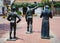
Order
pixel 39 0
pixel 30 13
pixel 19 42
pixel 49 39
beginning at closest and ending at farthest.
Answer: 1. pixel 19 42
2. pixel 49 39
3. pixel 30 13
4. pixel 39 0

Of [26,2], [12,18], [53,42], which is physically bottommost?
[53,42]

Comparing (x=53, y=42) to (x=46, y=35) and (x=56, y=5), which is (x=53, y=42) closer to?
(x=46, y=35)

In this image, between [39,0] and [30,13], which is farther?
[39,0]

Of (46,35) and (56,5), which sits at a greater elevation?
(56,5)

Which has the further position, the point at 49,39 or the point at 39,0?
the point at 39,0

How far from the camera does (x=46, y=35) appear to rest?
14.2 metres

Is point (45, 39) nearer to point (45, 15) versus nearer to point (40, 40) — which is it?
point (40, 40)

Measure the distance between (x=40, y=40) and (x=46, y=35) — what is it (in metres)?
0.77

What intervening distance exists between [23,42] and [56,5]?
2349 centimetres

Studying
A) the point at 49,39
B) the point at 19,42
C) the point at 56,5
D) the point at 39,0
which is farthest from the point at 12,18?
the point at 39,0

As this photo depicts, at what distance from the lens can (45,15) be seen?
14266mm

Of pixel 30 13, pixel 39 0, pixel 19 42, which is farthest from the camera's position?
pixel 39 0

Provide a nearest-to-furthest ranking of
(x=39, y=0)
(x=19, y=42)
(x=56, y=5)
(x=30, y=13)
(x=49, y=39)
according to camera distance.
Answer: (x=19, y=42) → (x=49, y=39) → (x=30, y=13) → (x=56, y=5) → (x=39, y=0)

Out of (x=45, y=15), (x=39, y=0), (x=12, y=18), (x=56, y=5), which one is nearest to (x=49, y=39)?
(x=45, y=15)
